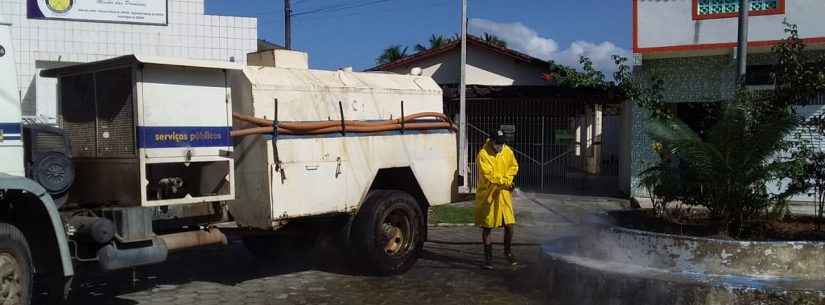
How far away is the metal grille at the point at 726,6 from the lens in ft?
45.0

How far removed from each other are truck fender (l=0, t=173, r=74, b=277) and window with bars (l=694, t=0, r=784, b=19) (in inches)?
472

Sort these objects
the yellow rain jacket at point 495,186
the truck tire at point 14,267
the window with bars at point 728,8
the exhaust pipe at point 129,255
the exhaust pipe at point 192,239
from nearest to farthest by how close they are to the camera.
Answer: the truck tire at point 14,267 → the exhaust pipe at point 129,255 → the exhaust pipe at point 192,239 → the yellow rain jacket at point 495,186 → the window with bars at point 728,8

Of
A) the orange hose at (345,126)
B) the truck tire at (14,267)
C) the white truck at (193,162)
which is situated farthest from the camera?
the orange hose at (345,126)

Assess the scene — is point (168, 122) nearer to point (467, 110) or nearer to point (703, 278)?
point (703, 278)

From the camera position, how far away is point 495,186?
8.27m

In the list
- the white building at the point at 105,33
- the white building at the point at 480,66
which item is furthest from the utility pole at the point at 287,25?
the white building at the point at 105,33

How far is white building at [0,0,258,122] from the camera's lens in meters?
12.0

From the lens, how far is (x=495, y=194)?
834cm

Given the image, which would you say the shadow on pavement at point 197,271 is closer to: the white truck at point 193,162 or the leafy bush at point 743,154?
the white truck at point 193,162

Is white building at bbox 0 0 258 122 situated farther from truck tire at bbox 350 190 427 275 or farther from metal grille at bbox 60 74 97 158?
truck tire at bbox 350 190 427 275

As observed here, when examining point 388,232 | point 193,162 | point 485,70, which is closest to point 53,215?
point 193,162

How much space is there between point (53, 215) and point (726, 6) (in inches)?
482

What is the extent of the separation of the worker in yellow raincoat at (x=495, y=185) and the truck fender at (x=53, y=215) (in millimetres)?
4249

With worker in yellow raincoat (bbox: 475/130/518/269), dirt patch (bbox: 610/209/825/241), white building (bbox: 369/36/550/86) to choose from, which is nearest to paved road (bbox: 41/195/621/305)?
worker in yellow raincoat (bbox: 475/130/518/269)
